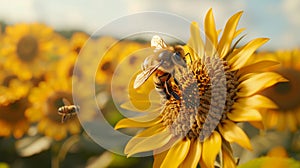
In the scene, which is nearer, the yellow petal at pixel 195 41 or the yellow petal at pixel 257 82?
the yellow petal at pixel 257 82

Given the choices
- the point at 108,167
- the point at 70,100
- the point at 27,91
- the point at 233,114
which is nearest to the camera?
the point at 233,114

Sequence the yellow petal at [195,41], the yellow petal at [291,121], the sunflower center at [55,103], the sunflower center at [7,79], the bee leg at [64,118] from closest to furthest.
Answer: the yellow petal at [195,41]
the yellow petal at [291,121]
the bee leg at [64,118]
the sunflower center at [55,103]
the sunflower center at [7,79]

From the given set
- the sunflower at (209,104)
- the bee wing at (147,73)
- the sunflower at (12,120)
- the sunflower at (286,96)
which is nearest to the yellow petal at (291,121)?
the sunflower at (286,96)

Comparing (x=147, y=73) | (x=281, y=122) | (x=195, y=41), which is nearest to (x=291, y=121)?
(x=281, y=122)

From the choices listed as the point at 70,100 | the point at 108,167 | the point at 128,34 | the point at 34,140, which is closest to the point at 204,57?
the point at 128,34

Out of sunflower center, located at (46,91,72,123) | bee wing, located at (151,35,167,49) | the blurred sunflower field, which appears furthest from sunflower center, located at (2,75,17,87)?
bee wing, located at (151,35,167,49)

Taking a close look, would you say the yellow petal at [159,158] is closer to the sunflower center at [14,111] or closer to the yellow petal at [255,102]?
the yellow petal at [255,102]

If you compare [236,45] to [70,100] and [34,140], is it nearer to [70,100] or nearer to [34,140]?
[70,100]
